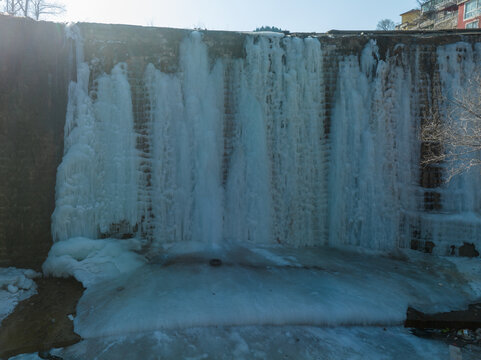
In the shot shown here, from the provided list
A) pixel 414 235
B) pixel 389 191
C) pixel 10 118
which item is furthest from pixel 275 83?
pixel 10 118

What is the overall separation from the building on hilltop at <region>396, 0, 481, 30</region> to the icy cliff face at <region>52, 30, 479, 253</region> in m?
16.7

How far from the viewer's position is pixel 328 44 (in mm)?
7480

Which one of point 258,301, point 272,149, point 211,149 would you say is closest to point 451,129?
point 272,149

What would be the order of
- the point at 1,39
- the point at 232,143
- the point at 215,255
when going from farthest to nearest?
the point at 232,143
the point at 215,255
the point at 1,39

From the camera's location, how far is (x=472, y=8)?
71.1 ft

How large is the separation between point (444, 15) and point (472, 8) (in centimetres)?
535

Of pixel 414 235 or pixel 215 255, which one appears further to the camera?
pixel 414 235

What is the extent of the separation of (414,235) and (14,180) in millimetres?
7613

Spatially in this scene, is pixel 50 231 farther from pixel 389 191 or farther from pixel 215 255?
pixel 389 191

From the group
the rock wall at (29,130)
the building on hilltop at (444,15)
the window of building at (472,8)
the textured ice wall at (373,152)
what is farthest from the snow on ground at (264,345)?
the window of building at (472,8)

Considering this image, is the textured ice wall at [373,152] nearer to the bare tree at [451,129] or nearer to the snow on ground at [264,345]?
the bare tree at [451,129]

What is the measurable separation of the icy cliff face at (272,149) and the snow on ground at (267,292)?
69 cm

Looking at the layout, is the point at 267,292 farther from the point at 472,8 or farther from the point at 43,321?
the point at 472,8

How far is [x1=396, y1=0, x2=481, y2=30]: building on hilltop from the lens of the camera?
2167 cm
